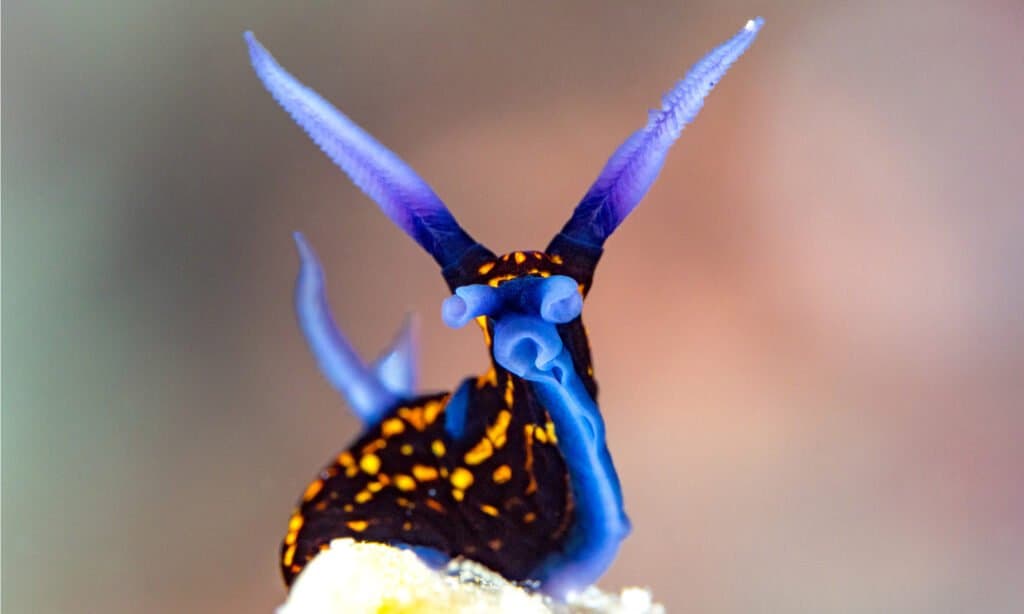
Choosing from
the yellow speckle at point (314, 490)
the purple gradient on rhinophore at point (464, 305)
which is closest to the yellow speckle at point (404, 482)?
the yellow speckle at point (314, 490)

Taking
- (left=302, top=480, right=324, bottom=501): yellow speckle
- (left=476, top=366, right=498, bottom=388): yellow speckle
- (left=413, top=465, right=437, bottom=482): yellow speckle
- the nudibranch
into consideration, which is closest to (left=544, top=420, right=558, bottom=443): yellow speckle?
the nudibranch

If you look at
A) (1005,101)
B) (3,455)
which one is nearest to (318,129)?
(3,455)

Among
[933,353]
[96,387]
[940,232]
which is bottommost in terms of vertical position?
[96,387]

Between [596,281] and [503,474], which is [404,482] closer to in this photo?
[503,474]

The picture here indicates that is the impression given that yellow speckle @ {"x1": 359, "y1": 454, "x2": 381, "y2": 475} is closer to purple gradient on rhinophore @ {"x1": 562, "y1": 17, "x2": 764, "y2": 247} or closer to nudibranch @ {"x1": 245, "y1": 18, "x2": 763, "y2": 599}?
nudibranch @ {"x1": 245, "y1": 18, "x2": 763, "y2": 599}

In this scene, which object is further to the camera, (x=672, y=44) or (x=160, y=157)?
(x=672, y=44)

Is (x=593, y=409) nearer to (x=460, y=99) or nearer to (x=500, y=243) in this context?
(x=500, y=243)

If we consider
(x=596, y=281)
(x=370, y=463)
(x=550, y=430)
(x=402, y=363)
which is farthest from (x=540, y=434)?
(x=596, y=281)
